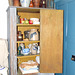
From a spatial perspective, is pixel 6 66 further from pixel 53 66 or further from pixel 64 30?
pixel 64 30

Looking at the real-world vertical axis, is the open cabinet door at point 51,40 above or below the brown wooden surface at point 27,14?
below

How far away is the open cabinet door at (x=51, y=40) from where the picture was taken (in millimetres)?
2232

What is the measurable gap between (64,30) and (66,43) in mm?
233

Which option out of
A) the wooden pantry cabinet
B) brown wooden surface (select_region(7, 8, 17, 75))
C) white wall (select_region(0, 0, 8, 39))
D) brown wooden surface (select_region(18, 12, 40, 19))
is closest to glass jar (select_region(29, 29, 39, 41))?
the wooden pantry cabinet

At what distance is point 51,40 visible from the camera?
7.45 ft

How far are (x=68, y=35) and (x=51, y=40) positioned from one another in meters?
0.30

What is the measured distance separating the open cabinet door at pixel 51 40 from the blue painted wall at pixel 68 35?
90mm

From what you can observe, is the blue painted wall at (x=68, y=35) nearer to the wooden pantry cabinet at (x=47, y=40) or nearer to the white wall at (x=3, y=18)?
the wooden pantry cabinet at (x=47, y=40)

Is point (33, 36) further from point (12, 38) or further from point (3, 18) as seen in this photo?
point (3, 18)

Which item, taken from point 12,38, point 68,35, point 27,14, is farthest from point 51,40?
point 27,14

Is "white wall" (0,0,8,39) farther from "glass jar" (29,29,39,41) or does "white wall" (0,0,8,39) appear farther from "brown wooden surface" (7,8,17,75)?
"glass jar" (29,29,39,41)

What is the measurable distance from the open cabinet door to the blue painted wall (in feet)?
0.30

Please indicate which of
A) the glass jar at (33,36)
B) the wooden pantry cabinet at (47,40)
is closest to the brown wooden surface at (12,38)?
the wooden pantry cabinet at (47,40)

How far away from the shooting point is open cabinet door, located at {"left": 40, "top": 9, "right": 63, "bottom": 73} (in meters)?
2.23
